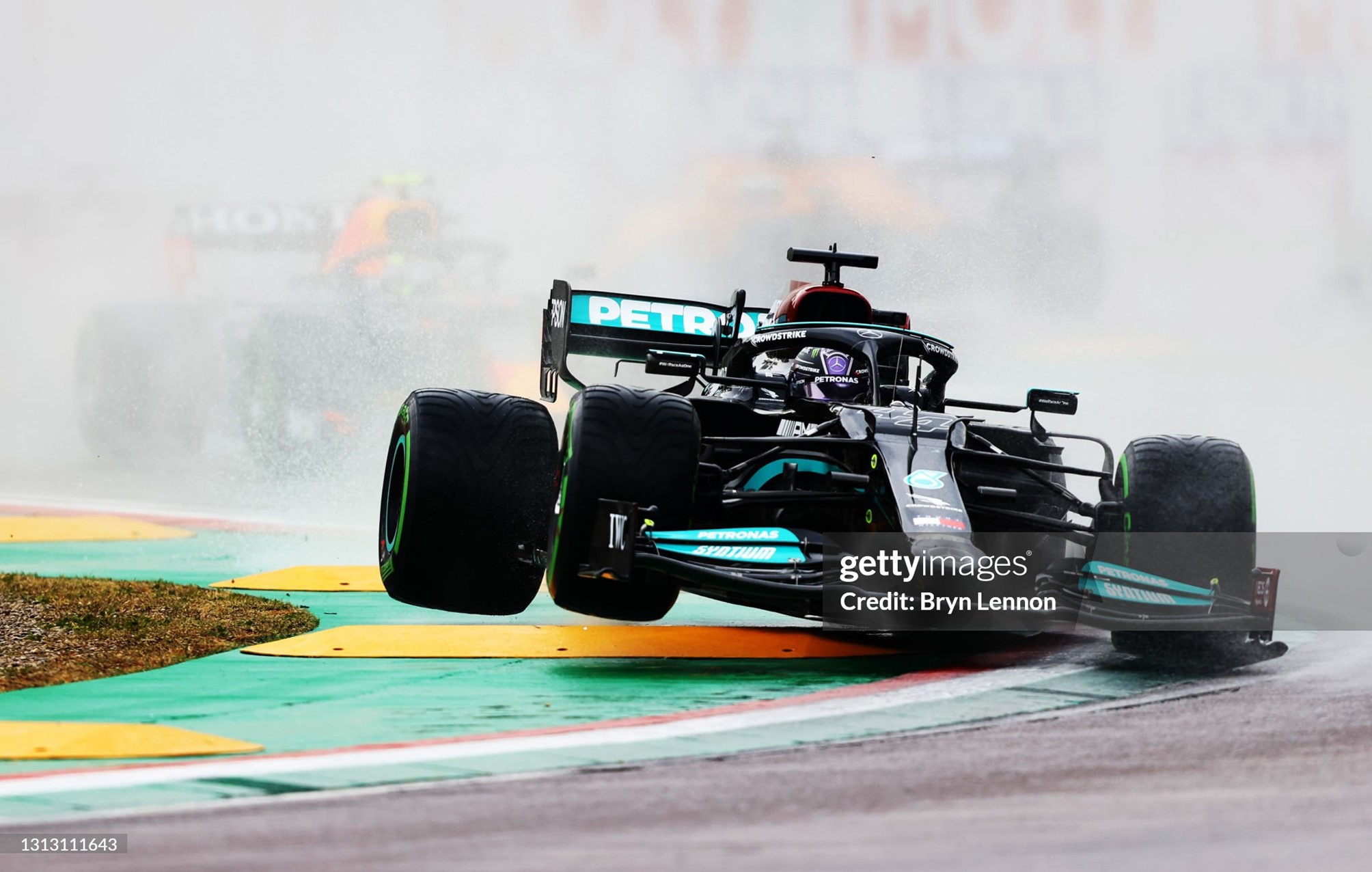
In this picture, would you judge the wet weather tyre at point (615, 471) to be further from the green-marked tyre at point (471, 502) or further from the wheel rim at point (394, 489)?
the wheel rim at point (394, 489)

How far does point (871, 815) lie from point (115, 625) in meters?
4.81

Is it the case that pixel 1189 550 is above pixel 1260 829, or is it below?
above

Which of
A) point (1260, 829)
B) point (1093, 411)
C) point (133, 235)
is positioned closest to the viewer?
point (1260, 829)

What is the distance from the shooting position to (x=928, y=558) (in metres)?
6.18

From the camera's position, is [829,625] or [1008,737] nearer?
[1008,737]

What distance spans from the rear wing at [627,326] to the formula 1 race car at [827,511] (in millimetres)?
1485

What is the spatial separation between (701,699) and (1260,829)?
2.43m

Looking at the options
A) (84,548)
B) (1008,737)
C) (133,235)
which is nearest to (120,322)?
(133,235)

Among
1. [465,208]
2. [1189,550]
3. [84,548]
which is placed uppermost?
[465,208]

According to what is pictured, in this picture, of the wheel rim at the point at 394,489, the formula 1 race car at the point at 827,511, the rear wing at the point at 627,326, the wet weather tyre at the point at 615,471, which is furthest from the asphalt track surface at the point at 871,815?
the rear wing at the point at 627,326

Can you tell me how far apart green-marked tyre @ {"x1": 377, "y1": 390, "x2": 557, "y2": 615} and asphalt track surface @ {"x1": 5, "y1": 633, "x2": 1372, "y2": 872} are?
3.10 metres

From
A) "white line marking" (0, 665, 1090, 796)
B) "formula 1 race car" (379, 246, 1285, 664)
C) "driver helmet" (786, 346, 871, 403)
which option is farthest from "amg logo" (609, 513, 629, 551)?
"driver helmet" (786, 346, 871, 403)

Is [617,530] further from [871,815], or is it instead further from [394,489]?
[871,815]

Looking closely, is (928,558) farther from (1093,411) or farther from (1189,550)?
(1093,411)
